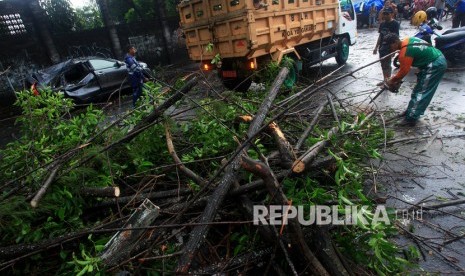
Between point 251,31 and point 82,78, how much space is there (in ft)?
19.3

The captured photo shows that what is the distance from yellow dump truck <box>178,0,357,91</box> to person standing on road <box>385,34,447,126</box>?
1466 millimetres

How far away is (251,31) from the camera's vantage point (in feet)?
19.2

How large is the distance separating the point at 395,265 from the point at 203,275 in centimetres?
139

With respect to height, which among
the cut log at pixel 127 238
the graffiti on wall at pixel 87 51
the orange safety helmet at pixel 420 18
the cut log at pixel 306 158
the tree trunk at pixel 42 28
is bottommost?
the cut log at pixel 127 238

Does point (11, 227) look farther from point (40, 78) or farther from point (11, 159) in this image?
point (40, 78)

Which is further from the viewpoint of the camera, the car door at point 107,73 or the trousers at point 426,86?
the car door at point 107,73

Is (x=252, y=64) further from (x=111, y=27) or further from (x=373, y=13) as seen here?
(x=373, y=13)

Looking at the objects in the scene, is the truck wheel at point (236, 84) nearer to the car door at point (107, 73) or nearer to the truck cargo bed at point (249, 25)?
the truck cargo bed at point (249, 25)

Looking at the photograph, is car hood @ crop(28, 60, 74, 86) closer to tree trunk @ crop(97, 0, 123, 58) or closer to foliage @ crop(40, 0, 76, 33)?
tree trunk @ crop(97, 0, 123, 58)

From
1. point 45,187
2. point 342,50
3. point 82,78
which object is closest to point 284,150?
point 45,187

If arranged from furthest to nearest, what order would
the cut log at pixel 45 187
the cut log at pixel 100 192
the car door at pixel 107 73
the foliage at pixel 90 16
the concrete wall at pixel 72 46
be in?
the foliage at pixel 90 16
the concrete wall at pixel 72 46
the car door at pixel 107 73
the cut log at pixel 100 192
the cut log at pixel 45 187

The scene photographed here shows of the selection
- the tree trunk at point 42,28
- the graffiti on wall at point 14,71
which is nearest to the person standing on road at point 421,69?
the graffiti on wall at point 14,71

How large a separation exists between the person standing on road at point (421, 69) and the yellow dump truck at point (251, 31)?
1.47 m

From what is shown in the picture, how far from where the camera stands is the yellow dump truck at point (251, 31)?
6.00 m
